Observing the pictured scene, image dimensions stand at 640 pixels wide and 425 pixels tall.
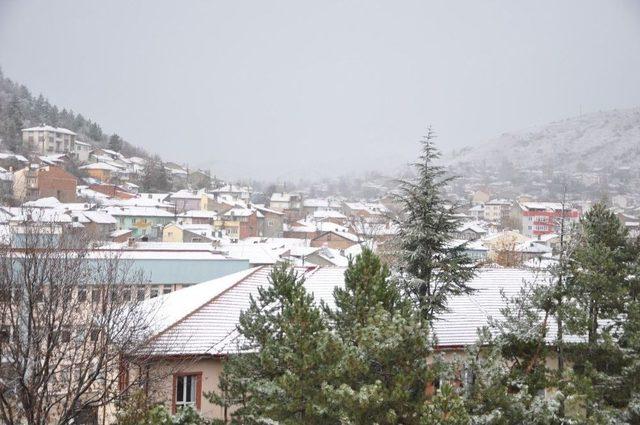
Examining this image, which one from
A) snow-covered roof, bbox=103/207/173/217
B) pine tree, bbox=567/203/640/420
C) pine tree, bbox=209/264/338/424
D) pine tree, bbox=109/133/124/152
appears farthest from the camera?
pine tree, bbox=109/133/124/152

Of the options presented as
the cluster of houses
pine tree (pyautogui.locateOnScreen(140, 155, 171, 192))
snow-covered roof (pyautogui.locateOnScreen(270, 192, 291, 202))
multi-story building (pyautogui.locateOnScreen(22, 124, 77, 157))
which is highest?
multi-story building (pyautogui.locateOnScreen(22, 124, 77, 157))

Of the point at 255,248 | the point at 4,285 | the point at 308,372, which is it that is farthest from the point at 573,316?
the point at 255,248

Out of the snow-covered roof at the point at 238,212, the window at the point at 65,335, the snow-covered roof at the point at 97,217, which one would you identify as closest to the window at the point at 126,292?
the window at the point at 65,335

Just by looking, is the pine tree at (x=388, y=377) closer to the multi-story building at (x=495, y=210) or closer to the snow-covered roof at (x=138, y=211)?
the snow-covered roof at (x=138, y=211)

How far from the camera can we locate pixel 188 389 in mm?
13758

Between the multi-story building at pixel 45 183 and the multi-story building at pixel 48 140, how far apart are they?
38459mm

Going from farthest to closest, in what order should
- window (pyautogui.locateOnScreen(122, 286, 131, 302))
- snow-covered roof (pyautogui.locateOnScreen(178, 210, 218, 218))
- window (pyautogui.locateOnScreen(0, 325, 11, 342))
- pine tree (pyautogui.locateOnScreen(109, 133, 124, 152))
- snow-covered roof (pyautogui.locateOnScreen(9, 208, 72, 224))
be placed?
1. pine tree (pyautogui.locateOnScreen(109, 133, 124, 152))
2. snow-covered roof (pyautogui.locateOnScreen(178, 210, 218, 218))
3. snow-covered roof (pyautogui.locateOnScreen(9, 208, 72, 224))
4. window (pyautogui.locateOnScreen(122, 286, 131, 302))
5. window (pyautogui.locateOnScreen(0, 325, 11, 342))

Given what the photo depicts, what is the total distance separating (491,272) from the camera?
61.6 feet

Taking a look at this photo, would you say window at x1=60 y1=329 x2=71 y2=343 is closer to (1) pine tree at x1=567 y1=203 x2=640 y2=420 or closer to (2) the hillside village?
(1) pine tree at x1=567 y1=203 x2=640 y2=420

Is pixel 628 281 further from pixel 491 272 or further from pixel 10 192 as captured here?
pixel 10 192

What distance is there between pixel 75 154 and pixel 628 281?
119 m

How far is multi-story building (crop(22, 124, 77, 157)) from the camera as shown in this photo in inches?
4500

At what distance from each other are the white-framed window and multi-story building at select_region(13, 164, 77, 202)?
6357cm

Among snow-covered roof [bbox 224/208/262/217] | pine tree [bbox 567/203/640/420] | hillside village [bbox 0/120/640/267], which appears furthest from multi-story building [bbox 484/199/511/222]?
pine tree [bbox 567/203/640/420]
